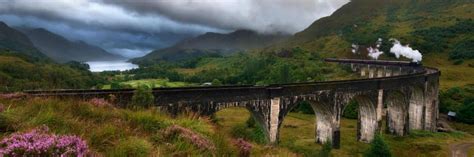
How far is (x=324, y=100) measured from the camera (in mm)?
39781

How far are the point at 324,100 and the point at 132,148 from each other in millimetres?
34234

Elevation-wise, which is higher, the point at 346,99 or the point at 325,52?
the point at 325,52

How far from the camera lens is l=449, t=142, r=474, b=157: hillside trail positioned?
47.0 m

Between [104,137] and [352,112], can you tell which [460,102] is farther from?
[104,137]

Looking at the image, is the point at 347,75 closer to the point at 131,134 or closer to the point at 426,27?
the point at 426,27

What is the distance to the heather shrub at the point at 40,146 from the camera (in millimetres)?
5789

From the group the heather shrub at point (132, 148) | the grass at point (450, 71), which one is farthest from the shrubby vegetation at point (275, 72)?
the heather shrub at point (132, 148)

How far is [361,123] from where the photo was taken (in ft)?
167

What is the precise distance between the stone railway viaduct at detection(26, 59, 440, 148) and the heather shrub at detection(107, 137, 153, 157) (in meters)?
6.41

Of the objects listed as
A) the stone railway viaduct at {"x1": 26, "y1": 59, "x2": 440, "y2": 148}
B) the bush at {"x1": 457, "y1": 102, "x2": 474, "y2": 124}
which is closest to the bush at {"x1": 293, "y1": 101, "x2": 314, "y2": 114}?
the stone railway viaduct at {"x1": 26, "y1": 59, "x2": 440, "y2": 148}

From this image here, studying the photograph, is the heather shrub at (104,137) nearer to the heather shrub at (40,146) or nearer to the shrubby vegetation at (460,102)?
the heather shrub at (40,146)

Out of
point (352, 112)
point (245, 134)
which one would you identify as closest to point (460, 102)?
point (352, 112)

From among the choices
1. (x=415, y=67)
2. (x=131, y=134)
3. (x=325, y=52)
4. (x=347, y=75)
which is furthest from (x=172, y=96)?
(x=325, y=52)

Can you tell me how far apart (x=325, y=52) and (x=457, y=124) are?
98.3 metres
